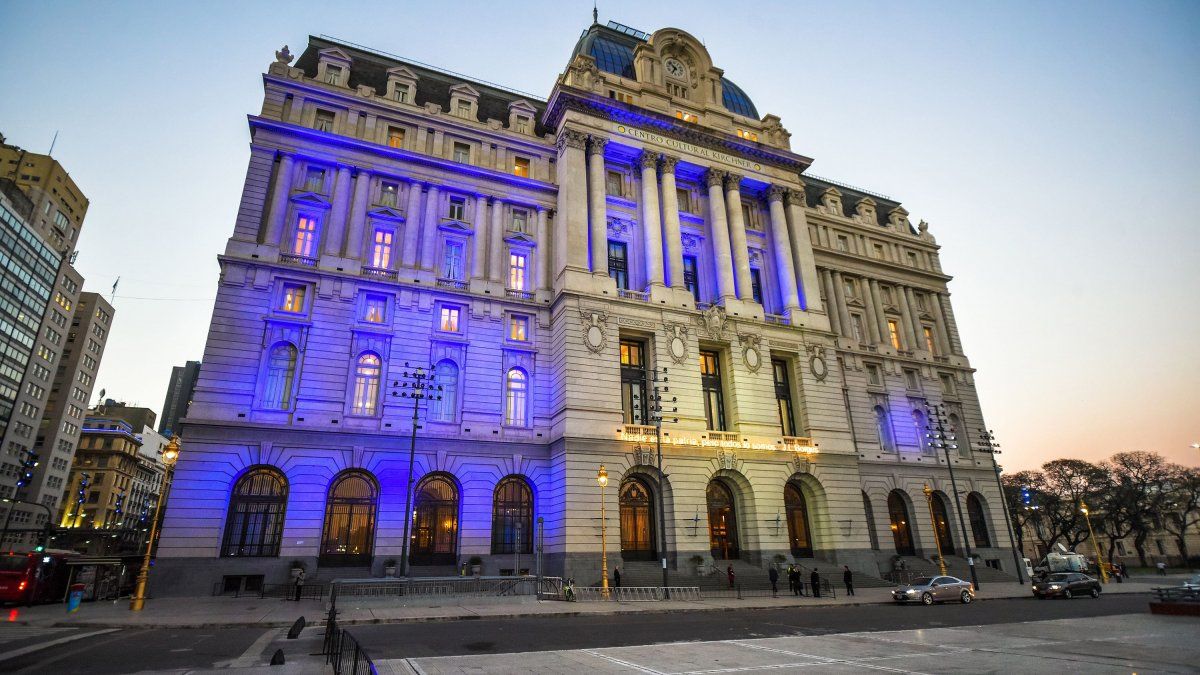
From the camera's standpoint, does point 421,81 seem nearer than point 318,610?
No

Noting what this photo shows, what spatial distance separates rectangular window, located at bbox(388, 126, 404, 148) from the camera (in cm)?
4106

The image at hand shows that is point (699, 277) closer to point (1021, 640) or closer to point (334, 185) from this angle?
point (334, 185)

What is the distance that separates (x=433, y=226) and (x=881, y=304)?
4105 cm

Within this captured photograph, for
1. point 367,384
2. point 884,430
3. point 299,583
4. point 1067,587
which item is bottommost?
point 1067,587

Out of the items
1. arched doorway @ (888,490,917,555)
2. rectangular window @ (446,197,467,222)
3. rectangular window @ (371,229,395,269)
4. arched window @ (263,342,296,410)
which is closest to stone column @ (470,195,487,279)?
rectangular window @ (446,197,467,222)

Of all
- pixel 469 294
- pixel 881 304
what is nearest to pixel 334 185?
pixel 469 294

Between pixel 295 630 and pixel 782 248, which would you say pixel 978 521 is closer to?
pixel 782 248

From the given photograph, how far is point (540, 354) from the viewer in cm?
3872

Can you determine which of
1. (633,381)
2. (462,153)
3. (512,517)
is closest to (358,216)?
(462,153)

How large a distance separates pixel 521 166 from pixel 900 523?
41313 millimetres

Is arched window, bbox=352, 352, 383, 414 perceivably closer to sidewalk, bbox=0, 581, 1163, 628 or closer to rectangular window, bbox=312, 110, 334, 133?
sidewalk, bbox=0, 581, 1163, 628

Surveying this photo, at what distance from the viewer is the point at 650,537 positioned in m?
36.2

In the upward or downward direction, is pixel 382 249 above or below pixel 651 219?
below

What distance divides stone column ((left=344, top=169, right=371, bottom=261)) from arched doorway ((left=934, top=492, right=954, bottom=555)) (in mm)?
48828
